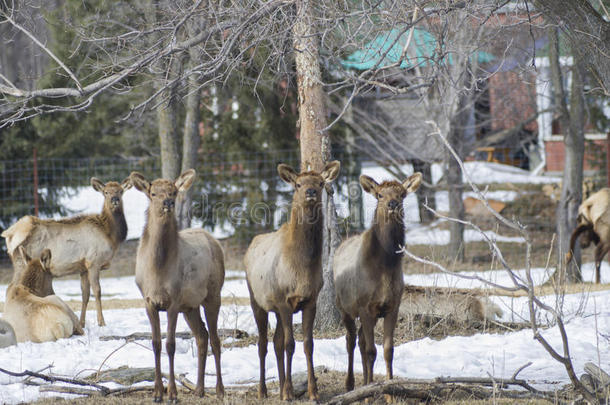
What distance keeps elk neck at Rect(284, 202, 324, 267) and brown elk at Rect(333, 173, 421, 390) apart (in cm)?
50

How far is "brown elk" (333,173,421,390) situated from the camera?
22.5 feet

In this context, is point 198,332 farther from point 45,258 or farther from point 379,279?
point 45,258

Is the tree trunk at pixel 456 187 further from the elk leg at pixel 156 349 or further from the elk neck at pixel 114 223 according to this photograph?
the elk leg at pixel 156 349

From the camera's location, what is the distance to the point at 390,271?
6902mm

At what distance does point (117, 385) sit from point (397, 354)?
311 centimetres

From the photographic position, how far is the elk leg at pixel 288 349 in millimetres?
6579

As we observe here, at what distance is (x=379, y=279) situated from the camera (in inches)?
272

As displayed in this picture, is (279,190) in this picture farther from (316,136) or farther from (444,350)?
(444,350)

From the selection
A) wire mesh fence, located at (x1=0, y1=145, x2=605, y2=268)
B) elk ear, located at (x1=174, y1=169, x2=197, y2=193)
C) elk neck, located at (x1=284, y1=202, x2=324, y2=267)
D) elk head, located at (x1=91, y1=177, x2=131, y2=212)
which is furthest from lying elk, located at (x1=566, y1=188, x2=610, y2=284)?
elk ear, located at (x1=174, y1=169, x2=197, y2=193)

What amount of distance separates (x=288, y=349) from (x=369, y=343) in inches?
29.5

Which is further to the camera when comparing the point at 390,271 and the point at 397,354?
the point at 397,354

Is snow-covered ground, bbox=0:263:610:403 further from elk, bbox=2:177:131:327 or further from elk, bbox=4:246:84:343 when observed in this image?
elk, bbox=2:177:131:327

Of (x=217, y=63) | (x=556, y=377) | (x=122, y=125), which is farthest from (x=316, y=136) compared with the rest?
(x=122, y=125)

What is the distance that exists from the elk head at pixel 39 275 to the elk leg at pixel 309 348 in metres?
5.02
